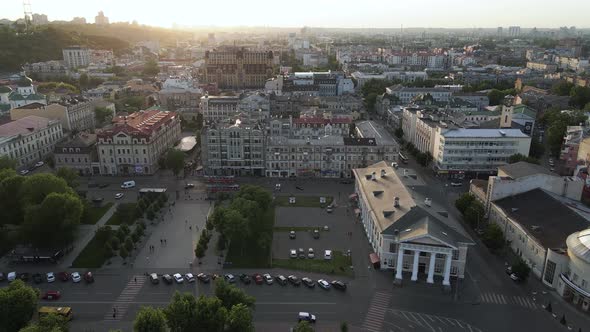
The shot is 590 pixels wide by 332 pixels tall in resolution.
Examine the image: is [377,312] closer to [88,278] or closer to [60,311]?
[60,311]

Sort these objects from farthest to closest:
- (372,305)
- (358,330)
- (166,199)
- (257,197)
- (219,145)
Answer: (219,145) < (166,199) < (257,197) < (372,305) < (358,330)

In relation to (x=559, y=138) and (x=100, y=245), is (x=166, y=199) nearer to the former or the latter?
(x=100, y=245)

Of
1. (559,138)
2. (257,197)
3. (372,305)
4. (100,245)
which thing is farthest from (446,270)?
(559,138)

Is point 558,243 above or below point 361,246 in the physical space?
above

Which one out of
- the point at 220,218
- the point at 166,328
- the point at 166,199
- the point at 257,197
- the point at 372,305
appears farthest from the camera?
the point at 166,199

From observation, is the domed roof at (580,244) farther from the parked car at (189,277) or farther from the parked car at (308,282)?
the parked car at (189,277)

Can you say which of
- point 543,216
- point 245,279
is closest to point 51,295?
point 245,279
